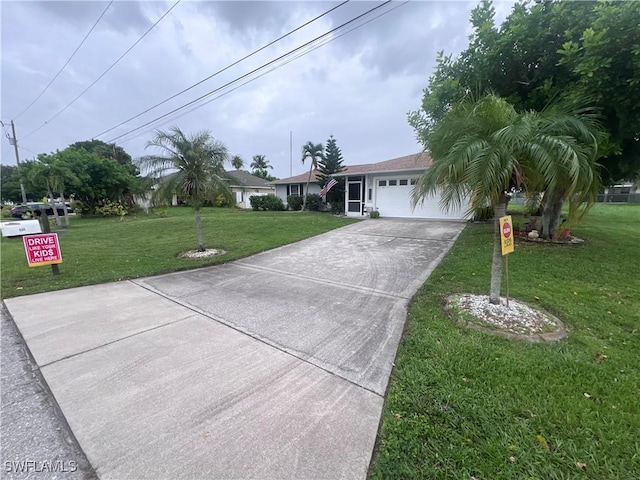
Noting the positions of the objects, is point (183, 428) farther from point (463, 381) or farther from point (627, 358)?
point (627, 358)

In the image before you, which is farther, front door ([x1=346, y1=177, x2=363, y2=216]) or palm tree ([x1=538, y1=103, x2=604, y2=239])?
front door ([x1=346, y1=177, x2=363, y2=216])

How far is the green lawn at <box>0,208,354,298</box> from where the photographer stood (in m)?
5.73

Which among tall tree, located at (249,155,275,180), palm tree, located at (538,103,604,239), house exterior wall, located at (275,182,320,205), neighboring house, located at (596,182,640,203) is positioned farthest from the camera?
tall tree, located at (249,155,275,180)

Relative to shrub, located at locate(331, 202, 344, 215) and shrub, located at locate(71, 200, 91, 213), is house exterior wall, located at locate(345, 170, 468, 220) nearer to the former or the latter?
shrub, located at locate(331, 202, 344, 215)

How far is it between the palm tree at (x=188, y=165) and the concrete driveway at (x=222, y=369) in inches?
113

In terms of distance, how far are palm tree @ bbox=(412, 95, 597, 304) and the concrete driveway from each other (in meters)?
1.88

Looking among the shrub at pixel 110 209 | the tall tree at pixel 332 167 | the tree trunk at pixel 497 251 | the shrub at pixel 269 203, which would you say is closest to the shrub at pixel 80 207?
the shrub at pixel 110 209

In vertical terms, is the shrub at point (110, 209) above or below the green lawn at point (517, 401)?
above

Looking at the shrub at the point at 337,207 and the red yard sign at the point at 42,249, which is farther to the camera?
the shrub at the point at 337,207

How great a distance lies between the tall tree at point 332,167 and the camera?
18281mm

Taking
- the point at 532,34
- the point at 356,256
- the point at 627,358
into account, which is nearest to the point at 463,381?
the point at 627,358

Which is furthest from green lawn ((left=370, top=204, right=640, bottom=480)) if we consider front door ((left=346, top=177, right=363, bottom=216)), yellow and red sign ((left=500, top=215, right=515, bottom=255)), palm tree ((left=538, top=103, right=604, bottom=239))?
front door ((left=346, top=177, right=363, bottom=216))

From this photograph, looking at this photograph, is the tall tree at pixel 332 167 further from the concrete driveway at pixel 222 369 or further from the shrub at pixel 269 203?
the concrete driveway at pixel 222 369

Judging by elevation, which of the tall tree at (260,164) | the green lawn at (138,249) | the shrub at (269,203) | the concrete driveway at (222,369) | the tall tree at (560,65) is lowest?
the concrete driveway at (222,369)
